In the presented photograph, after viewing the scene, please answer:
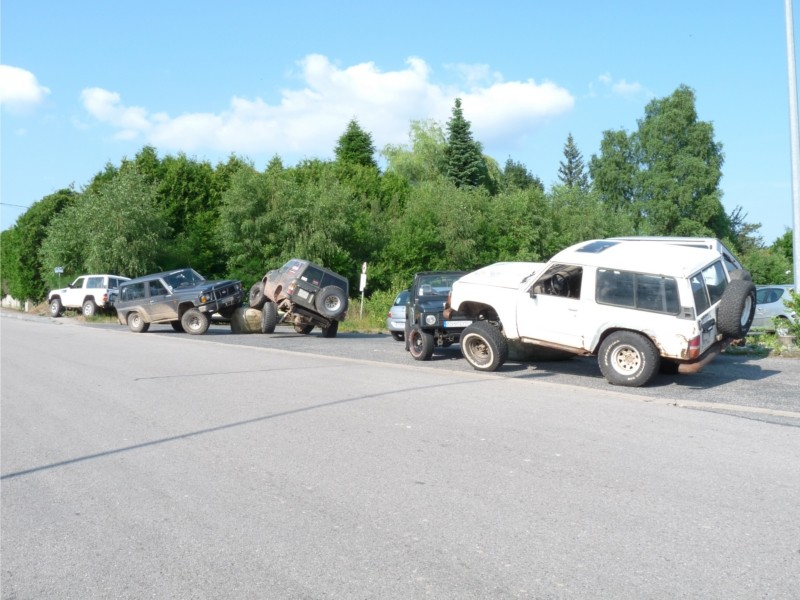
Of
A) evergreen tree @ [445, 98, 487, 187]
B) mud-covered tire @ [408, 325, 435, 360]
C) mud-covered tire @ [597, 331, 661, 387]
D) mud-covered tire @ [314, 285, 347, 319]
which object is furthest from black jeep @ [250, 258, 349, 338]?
evergreen tree @ [445, 98, 487, 187]

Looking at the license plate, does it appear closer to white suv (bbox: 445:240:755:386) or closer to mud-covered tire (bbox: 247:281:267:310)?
white suv (bbox: 445:240:755:386)

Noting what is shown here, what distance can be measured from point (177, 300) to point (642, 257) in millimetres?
17558

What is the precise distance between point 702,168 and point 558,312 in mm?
54289

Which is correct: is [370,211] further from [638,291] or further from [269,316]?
[638,291]

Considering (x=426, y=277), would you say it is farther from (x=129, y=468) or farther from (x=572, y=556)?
(x=572, y=556)

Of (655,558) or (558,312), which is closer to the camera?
(655,558)

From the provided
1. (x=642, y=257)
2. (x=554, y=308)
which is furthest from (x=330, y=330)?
(x=642, y=257)

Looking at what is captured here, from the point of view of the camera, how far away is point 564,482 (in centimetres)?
655

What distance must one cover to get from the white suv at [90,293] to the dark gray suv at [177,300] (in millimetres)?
8809

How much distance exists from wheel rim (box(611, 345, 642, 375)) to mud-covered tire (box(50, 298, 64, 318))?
33.3m

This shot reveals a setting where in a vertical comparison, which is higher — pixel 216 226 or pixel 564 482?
pixel 216 226

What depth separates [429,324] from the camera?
633 inches

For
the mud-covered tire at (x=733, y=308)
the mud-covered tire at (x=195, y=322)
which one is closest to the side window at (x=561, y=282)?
the mud-covered tire at (x=733, y=308)

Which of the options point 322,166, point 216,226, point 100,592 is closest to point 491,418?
point 100,592
